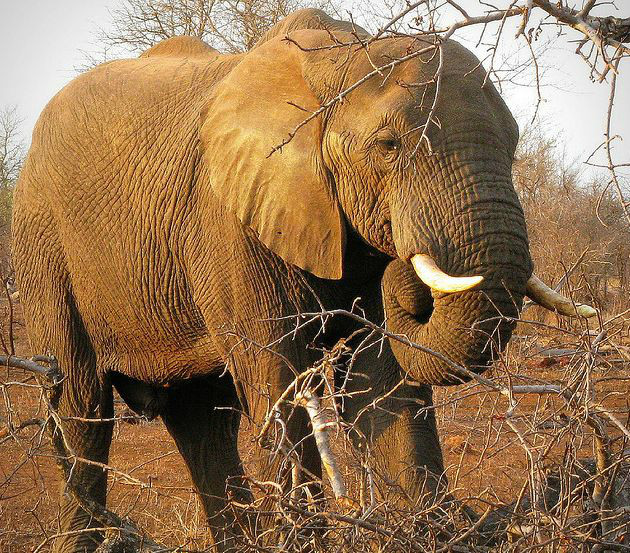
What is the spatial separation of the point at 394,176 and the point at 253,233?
72 centimetres

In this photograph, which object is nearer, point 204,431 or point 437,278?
point 437,278

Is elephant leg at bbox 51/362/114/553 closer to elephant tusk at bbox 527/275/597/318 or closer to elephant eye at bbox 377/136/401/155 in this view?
elephant eye at bbox 377/136/401/155

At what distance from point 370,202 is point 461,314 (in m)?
0.57

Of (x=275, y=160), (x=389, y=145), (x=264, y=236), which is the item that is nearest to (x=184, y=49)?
(x=275, y=160)

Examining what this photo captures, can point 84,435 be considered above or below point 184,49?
below

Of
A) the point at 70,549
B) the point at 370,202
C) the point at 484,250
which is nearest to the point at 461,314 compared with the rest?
the point at 484,250

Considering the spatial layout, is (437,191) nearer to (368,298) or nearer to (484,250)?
(484,250)

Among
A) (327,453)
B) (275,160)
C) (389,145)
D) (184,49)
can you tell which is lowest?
(327,453)

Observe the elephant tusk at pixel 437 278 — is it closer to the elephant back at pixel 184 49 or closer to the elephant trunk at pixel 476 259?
the elephant trunk at pixel 476 259

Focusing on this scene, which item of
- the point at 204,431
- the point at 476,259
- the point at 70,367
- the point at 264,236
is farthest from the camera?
the point at 204,431

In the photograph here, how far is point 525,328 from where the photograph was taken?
10.3 m

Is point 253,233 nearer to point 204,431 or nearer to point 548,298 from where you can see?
point 548,298

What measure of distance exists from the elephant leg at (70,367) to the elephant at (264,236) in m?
0.01

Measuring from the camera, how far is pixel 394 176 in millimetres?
3898
